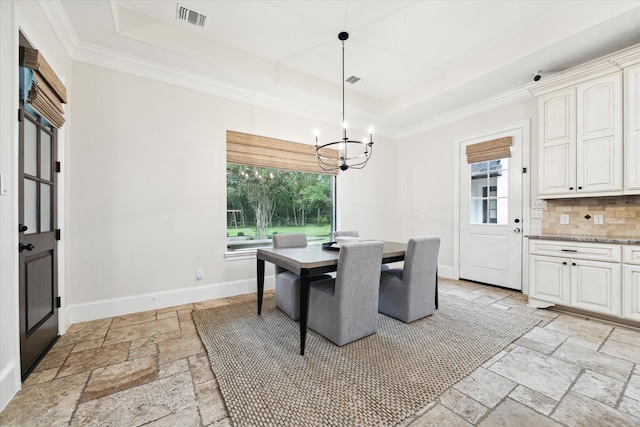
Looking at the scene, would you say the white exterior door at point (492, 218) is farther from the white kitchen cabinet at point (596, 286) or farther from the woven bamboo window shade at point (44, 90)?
the woven bamboo window shade at point (44, 90)

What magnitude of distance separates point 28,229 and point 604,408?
155 inches

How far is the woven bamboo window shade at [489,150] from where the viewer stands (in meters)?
3.91

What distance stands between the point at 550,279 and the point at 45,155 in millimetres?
5177

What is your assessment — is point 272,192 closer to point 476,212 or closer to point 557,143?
point 476,212

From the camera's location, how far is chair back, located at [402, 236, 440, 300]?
265cm

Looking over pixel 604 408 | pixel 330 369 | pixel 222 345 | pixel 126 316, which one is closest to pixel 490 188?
pixel 604 408

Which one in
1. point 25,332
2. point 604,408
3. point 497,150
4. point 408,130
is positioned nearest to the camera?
point 604,408

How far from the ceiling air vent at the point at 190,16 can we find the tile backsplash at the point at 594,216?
4688mm

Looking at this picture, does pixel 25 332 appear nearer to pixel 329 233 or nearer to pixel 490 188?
pixel 329 233

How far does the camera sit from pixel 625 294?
8.50 feet

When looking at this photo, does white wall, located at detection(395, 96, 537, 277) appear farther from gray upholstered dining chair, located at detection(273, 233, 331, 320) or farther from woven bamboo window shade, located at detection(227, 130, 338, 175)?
gray upholstered dining chair, located at detection(273, 233, 331, 320)

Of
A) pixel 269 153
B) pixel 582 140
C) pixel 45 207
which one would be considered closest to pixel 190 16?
pixel 269 153

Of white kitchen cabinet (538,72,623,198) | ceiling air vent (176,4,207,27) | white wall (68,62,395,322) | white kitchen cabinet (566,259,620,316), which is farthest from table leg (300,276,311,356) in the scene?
white kitchen cabinet (538,72,623,198)

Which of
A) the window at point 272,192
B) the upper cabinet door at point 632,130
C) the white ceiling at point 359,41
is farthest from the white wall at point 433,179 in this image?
the window at point 272,192
